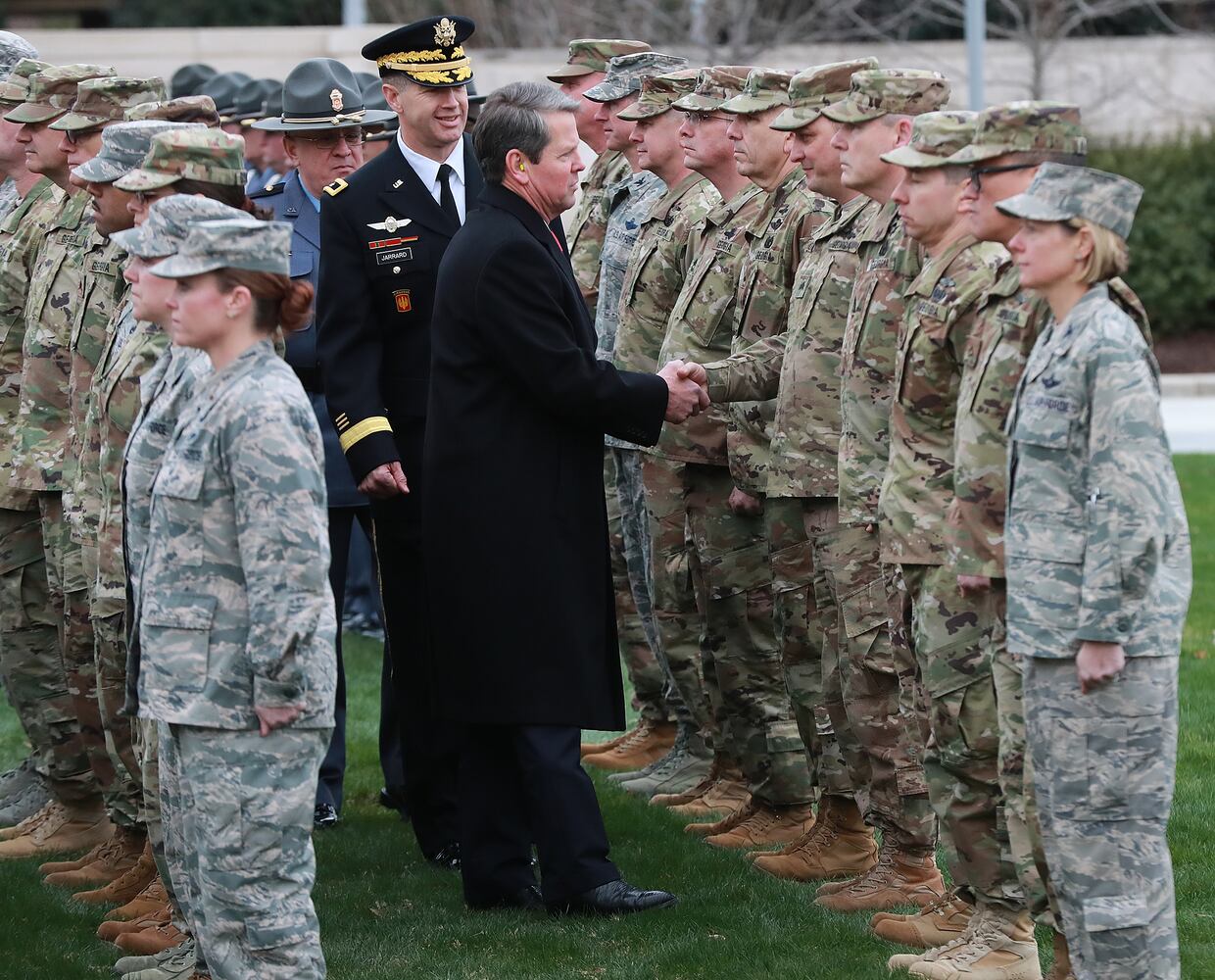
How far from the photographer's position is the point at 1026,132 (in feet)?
17.0

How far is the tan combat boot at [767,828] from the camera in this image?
7.20 meters

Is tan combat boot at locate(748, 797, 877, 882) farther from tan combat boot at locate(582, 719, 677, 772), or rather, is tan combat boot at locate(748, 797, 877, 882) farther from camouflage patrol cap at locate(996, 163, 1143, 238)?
camouflage patrol cap at locate(996, 163, 1143, 238)

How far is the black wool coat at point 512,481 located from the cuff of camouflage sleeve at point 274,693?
5.49 feet

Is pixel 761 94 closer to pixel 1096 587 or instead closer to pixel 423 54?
pixel 423 54

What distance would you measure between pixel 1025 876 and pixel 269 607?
87.7 inches

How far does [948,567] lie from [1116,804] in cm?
99

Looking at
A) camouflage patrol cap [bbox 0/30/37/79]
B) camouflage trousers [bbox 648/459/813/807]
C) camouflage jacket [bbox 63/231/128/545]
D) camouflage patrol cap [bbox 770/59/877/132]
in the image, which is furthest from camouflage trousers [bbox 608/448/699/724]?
camouflage patrol cap [bbox 0/30/37/79]

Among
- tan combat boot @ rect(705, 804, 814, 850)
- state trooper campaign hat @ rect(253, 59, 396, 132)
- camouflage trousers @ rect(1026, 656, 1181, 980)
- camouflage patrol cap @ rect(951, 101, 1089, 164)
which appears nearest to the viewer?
camouflage trousers @ rect(1026, 656, 1181, 980)

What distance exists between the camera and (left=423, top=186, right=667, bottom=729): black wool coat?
6188mm

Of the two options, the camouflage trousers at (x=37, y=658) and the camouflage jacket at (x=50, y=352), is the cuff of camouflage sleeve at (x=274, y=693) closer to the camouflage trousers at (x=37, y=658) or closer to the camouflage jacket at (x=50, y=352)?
the camouflage jacket at (x=50, y=352)

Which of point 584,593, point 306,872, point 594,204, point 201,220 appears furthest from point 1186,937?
point 594,204

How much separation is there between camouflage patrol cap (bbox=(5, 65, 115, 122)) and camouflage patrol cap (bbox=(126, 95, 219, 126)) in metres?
0.45

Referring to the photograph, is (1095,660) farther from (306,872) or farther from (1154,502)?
(306,872)

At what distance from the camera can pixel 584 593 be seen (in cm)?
633
